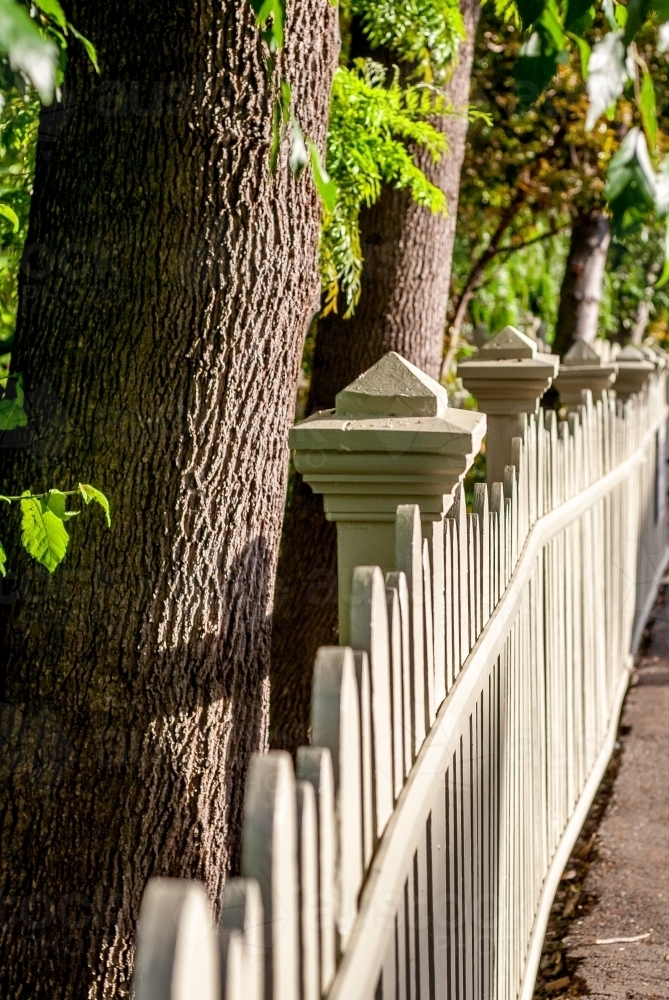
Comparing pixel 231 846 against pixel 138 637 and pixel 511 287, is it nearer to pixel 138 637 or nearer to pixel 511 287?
pixel 138 637

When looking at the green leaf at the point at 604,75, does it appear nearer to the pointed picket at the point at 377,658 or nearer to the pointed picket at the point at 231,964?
the pointed picket at the point at 377,658

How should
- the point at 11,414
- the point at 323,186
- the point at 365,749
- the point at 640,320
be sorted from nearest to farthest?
the point at 365,749 < the point at 323,186 < the point at 11,414 < the point at 640,320

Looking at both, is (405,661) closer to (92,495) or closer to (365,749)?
(365,749)

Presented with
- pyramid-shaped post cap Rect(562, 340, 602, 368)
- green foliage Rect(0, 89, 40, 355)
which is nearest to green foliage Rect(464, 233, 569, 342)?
Result: pyramid-shaped post cap Rect(562, 340, 602, 368)

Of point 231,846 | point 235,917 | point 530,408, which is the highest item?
point 530,408

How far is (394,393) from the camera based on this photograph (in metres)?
2.67

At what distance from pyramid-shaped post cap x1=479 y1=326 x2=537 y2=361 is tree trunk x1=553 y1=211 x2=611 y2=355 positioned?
7407 mm

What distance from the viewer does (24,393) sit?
9.93 ft

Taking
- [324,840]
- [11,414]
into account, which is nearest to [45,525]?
[11,414]

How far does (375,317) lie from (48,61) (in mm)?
4735

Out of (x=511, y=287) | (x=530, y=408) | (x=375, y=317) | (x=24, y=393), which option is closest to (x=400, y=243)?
(x=375, y=317)

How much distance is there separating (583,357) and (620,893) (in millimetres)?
3274

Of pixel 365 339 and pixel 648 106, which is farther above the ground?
pixel 648 106

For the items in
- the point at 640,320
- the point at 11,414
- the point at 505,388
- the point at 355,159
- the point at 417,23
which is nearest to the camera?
the point at 11,414
